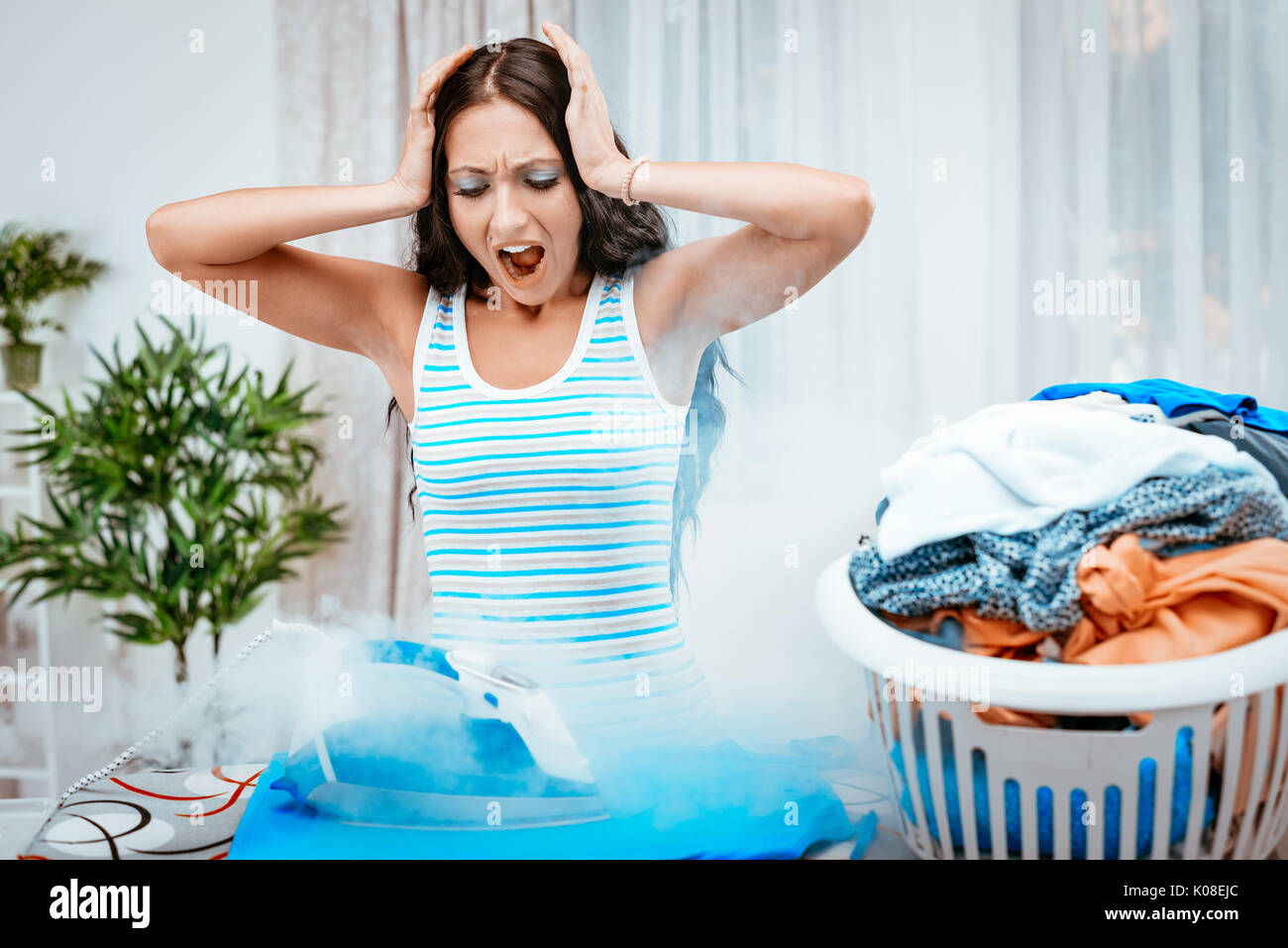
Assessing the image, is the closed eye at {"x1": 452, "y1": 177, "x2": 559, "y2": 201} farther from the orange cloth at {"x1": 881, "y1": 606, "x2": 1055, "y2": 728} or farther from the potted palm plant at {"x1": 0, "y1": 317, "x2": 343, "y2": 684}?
the orange cloth at {"x1": 881, "y1": 606, "x2": 1055, "y2": 728}

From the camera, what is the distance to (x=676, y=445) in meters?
0.87

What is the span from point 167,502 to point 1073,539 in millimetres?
896

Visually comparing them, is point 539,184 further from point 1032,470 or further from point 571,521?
point 1032,470

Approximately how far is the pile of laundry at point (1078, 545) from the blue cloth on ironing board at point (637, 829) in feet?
0.66

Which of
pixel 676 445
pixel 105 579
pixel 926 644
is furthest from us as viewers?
pixel 105 579

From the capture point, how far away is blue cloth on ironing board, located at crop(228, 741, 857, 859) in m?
0.75

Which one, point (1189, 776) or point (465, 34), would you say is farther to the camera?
point (465, 34)

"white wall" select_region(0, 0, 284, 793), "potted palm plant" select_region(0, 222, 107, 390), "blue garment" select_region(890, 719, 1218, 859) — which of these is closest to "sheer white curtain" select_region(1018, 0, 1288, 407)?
"blue garment" select_region(890, 719, 1218, 859)

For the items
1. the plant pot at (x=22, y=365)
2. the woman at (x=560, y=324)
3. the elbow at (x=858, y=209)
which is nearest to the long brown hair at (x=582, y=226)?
the woman at (x=560, y=324)

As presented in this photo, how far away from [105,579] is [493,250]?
557 mm

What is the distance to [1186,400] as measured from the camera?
781 mm

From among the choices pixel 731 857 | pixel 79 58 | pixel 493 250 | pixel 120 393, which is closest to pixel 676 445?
pixel 493 250
